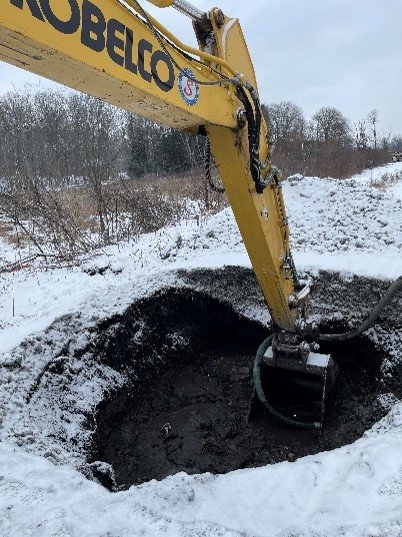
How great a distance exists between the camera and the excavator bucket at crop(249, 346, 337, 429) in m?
4.04

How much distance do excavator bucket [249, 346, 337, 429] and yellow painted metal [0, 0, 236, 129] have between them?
2289 millimetres

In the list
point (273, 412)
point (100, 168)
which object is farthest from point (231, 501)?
point (100, 168)

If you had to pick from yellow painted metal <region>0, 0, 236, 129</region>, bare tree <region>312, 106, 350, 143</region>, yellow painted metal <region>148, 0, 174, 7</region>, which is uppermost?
bare tree <region>312, 106, 350, 143</region>

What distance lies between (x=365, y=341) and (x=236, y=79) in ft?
10.3

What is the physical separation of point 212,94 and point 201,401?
3040mm

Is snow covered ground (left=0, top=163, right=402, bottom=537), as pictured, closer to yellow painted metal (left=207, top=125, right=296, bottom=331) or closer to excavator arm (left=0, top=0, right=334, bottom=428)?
yellow painted metal (left=207, top=125, right=296, bottom=331)

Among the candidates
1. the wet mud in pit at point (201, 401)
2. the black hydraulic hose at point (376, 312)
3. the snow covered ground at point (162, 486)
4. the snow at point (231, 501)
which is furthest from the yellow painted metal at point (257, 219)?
the snow at point (231, 501)

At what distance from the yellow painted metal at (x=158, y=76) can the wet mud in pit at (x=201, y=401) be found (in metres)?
1.08

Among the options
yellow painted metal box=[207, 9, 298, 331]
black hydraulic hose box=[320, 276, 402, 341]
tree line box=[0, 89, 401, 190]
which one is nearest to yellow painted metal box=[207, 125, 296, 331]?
yellow painted metal box=[207, 9, 298, 331]

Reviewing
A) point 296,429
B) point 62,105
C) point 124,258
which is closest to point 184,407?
point 296,429

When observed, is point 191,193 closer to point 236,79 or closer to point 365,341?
point 365,341

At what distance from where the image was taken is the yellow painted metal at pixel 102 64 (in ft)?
5.65

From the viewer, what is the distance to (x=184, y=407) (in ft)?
15.0

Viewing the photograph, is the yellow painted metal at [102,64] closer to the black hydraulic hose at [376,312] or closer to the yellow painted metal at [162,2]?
the yellow painted metal at [162,2]
